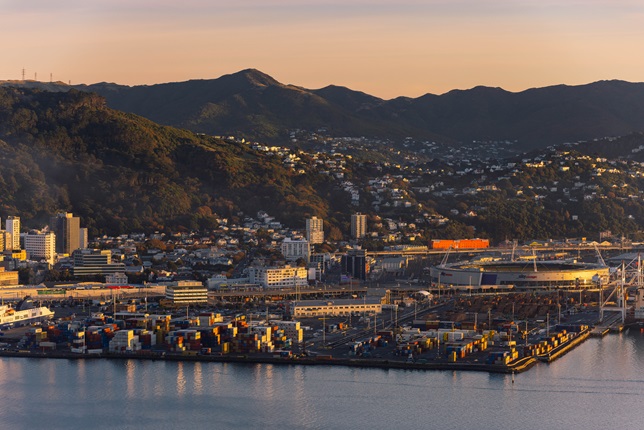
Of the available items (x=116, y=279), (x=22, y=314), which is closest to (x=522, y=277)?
(x=116, y=279)

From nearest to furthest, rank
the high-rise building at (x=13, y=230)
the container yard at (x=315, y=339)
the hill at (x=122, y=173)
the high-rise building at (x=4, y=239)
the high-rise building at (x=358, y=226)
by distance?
the container yard at (x=315, y=339) < the high-rise building at (x=4, y=239) < the high-rise building at (x=13, y=230) < the hill at (x=122, y=173) < the high-rise building at (x=358, y=226)

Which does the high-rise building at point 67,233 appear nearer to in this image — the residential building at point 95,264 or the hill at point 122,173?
the hill at point 122,173

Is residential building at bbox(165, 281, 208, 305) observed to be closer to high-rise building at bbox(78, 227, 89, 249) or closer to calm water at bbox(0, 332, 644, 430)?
calm water at bbox(0, 332, 644, 430)

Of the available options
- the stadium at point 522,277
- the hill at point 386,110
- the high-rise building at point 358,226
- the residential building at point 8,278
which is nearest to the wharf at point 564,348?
the stadium at point 522,277

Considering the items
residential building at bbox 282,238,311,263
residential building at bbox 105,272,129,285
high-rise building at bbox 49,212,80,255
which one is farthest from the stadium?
high-rise building at bbox 49,212,80,255

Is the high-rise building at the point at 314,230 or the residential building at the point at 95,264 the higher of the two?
the high-rise building at the point at 314,230

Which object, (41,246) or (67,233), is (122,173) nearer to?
(67,233)
